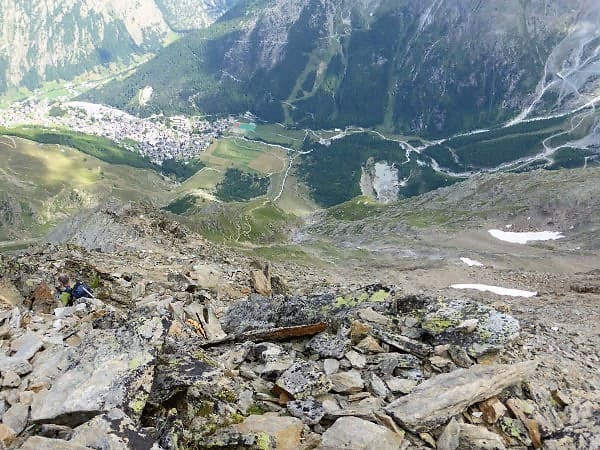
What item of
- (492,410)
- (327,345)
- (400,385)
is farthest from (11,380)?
(492,410)

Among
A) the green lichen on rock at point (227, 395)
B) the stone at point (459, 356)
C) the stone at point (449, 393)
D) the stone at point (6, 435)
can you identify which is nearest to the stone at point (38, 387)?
the stone at point (6, 435)

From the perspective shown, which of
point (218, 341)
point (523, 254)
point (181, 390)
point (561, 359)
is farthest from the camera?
point (523, 254)

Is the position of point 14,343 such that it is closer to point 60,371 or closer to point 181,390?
point 60,371

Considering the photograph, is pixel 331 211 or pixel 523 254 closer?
pixel 523 254

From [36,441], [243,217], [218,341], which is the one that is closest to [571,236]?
[243,217]

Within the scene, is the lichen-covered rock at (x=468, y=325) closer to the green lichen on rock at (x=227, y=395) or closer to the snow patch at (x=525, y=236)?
the green lichen on rock at (x=227, y=395)

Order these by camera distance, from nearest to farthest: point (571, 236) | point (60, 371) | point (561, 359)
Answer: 1. point (60, 371)
2. point (561, 359)
3. point (571, 236)

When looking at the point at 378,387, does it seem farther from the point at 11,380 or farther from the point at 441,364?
the point at 11,380

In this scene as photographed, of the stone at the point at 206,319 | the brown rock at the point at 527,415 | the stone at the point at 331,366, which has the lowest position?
the stone at the point at 206,319
